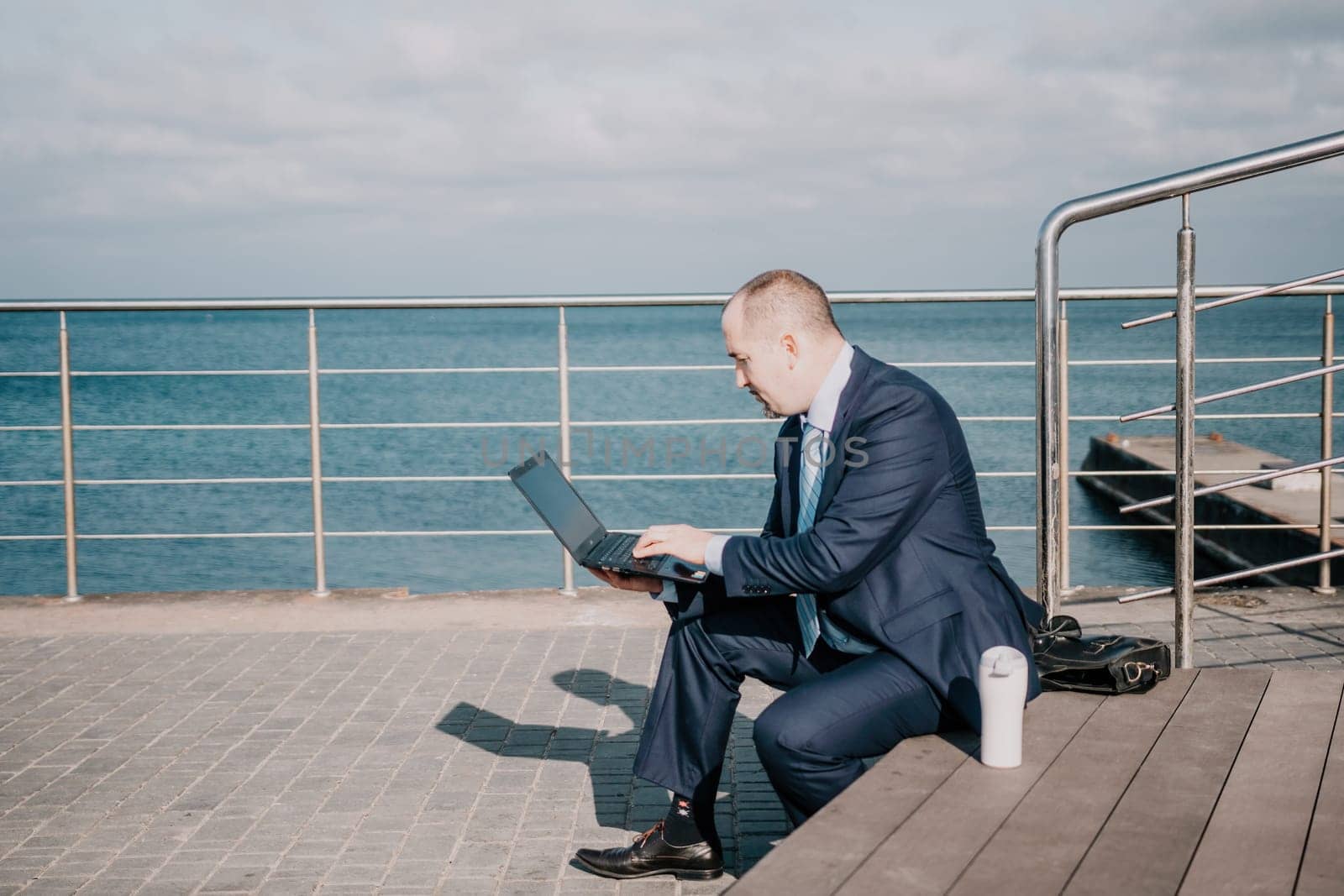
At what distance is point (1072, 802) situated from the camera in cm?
210

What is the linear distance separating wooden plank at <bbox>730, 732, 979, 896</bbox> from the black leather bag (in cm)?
36

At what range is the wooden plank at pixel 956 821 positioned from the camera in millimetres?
1808

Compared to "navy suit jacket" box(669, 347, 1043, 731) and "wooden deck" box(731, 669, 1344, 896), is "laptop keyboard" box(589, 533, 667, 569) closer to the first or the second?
"navy suit jacket" box(669, 347, 1043, 731)

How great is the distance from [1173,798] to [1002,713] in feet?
1.02

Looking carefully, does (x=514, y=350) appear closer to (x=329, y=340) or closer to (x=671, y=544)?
(x=329, y=340)

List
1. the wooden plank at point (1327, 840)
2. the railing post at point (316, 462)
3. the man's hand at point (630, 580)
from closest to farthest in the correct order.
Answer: the wooden plank at point (1327, 840)
the man's hand at point (630, 580)
the railing post at point (316, 462)

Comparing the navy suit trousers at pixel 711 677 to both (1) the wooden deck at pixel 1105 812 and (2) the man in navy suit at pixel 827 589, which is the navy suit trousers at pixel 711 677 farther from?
(1) the wooden deck at pixel 1105 812

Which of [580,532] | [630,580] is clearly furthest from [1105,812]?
[580,532]

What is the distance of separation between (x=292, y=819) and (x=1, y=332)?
Result: 77.3 meters

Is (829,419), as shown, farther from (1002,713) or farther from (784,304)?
(1002,713)

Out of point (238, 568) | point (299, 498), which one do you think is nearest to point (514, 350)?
point (299, 498)

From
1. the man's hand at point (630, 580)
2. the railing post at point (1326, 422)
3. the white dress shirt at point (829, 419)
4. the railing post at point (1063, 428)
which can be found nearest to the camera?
the white dress shirt at point (829, 419)

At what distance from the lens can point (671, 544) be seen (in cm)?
273

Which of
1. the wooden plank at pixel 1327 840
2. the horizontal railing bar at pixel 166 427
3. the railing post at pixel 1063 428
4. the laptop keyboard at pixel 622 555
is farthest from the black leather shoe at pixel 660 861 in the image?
the horizontal railing bar at pixel 166 427
